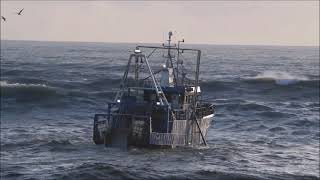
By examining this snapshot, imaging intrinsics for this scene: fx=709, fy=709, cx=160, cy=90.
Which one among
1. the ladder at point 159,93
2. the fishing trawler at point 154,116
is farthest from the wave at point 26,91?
Result: the ladder at point 159,93

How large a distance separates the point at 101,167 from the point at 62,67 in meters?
110

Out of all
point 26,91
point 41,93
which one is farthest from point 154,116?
point 26,91

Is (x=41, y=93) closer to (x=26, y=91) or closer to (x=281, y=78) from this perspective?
(x=26, y=91)

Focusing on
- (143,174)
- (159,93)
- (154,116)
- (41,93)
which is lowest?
(41,93)

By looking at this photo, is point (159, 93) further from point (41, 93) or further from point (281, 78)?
point (281, 78)

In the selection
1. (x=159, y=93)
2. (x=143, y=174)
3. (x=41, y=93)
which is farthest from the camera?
(x=41, y=93)

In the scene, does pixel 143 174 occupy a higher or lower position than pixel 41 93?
higher

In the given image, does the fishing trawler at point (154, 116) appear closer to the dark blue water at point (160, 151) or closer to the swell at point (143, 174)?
the dark blue water at point (160, 151)

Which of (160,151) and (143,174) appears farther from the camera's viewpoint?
(160,151)

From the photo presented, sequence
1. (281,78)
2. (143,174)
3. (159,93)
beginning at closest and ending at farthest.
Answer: (143,174) → (159,93) → (281,78)

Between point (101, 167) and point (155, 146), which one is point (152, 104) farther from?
point (101, 167)

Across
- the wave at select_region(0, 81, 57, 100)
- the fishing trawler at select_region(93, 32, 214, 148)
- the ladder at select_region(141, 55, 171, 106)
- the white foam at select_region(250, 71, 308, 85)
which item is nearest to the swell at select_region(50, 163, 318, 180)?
the fishing trawler at select_region(93, 32, 214, 148)

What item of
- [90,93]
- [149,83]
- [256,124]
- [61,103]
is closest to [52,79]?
[90,93]

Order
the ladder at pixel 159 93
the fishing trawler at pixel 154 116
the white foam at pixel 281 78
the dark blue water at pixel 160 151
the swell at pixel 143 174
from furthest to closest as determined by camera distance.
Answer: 1. the white foam at pixel 281 78
2. the ladder at pixel 159 93
3. the fishing trawler at pixel 154 116
4. the dark blue water at pixel 160 151
5. the swell at pixel 143 174
